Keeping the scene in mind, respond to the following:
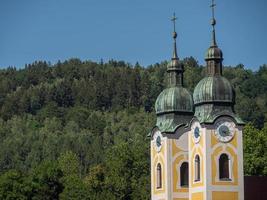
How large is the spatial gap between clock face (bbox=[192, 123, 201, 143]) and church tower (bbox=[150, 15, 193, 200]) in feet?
6.94

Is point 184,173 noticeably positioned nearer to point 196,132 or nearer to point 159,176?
point 159,176

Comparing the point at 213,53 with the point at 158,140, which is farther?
the point at 158,140

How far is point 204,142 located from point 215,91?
3430 millimetres

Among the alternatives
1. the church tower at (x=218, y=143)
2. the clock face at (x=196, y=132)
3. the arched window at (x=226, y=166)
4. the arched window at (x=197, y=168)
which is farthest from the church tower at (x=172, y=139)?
the arched window at (x=226, y=166)

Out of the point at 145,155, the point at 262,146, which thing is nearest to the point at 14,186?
the point at 145,155

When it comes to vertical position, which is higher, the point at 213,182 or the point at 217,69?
the point at 217,69

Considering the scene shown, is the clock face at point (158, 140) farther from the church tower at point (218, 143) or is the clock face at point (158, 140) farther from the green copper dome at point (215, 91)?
the green copper dome at point (215, 91)

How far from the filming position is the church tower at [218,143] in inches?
3054

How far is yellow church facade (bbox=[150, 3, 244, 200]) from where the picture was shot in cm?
7769

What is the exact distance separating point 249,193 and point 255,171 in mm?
17640

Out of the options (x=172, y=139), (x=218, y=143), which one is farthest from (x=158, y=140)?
(x=218, y=143)

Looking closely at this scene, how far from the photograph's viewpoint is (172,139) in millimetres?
83062

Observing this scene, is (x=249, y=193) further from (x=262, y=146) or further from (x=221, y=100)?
(x=262, y=146)

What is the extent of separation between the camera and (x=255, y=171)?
9756cm
